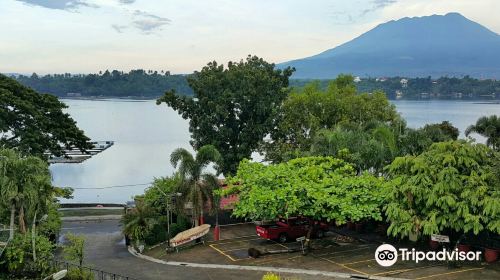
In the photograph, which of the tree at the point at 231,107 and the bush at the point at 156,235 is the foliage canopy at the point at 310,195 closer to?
the bush at the point at 156,235

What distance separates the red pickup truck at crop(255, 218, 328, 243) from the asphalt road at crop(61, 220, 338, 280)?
5.74 meters

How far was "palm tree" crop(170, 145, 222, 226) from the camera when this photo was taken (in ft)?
112

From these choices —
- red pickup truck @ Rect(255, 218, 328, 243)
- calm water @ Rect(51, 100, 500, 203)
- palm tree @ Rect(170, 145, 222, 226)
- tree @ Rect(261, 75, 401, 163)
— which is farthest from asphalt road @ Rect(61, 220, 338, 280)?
calm water @ Rect(51, 100, 500, 203)

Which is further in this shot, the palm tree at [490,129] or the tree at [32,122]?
the palm tree at [490,129]

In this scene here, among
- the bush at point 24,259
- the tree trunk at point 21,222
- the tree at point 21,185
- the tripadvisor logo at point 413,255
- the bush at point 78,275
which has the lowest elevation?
the tripadvisor logo at point 413,255

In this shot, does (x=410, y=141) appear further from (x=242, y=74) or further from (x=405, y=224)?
(x=242, y=74)

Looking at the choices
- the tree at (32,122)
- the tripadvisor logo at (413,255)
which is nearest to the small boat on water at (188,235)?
the tripadvisor logo at (413,255)

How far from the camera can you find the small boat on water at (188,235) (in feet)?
106

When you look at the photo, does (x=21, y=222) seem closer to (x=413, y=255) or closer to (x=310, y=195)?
(x=310, y=195)

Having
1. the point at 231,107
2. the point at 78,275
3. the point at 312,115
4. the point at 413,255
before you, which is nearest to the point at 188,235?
the point at 78,275

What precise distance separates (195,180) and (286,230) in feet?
21.4

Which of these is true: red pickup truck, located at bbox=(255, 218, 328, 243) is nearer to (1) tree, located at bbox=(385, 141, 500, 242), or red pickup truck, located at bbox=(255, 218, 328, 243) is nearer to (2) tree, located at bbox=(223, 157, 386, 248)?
(2) tree, located at bbox=(223, 157, 386, 248)

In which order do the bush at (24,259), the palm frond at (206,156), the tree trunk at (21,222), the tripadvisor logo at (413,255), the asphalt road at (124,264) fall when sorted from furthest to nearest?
the palm frond at (206,156), the tripadvisor logo at (413,255), the asphalt road at (124,264), the tree trunk at (21,222), the bush at (24,259)

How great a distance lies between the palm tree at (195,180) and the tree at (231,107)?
9356mm
